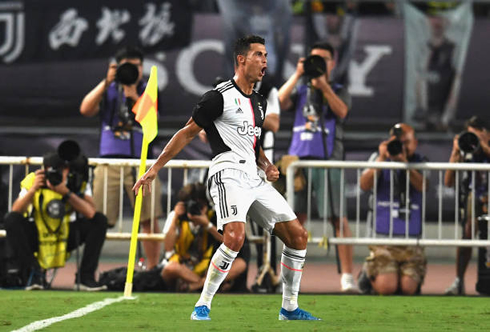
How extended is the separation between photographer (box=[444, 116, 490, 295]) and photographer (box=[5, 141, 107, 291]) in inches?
141

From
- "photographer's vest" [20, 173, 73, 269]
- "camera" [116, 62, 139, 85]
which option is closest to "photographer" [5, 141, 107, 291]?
"photographer's vest" [20, 173, 73, 269]

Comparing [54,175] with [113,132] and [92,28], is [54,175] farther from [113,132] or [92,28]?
[92,28]

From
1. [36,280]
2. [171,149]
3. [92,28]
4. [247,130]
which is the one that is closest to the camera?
[171,149]

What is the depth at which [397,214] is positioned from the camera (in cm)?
1287

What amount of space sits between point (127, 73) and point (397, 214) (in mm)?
3036

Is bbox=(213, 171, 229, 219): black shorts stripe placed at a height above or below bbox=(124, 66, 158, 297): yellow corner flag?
below

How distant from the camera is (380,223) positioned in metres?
12.9

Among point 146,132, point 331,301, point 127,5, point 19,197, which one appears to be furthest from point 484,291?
point 127,5

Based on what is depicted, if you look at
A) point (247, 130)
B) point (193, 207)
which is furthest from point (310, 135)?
point (247, 130)

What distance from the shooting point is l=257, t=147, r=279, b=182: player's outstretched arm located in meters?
9.55

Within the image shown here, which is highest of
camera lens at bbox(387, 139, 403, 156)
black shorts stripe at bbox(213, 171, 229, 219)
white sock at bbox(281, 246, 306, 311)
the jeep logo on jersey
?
the jeep logo on jersey

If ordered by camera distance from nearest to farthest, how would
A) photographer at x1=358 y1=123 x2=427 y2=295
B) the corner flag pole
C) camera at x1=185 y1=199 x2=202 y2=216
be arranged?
the corner flag pole < camera at x1=185 y1=199 x2=202 y2=216 < photographer at x1=358 y1=123 x2=427 y2=295

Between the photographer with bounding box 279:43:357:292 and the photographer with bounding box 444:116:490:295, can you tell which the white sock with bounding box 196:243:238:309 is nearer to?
the photographer with bounding box 279:43:357:292

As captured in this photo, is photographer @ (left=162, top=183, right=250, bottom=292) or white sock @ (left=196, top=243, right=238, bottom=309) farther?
photographer @ (left=162, top=183, right=250, bottom=292)
